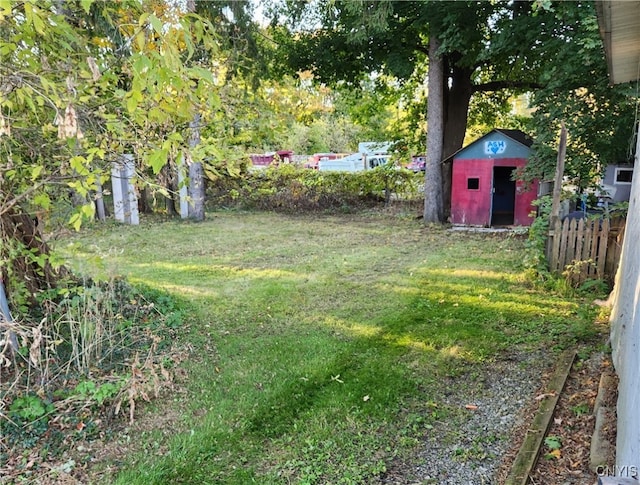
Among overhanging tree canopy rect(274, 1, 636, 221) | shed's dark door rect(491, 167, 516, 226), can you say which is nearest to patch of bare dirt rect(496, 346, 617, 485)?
overhanging tree canopy rect(274, 1, 636, 221)

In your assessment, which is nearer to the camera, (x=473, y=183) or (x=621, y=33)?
(x=621, y=33)

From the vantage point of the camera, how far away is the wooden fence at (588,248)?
588 centimetres

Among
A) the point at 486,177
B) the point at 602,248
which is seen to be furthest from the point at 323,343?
the point at 486,177

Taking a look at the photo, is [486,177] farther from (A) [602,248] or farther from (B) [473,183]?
(A) [602,248]

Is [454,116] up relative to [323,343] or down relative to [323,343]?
up

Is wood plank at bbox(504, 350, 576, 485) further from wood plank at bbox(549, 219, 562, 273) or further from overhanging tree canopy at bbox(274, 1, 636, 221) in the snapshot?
overhanging tree canopy at bbox(274, 1, 636, 221)

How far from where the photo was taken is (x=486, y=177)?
37.4 feet

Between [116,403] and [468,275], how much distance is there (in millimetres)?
5318

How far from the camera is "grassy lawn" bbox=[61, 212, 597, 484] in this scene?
2.86 metres

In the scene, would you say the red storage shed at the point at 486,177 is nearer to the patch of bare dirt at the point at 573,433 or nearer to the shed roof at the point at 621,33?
the shed roof at the point at 621,33

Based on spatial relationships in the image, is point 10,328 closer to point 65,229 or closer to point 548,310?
point 65,229

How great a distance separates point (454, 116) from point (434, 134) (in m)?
1.81

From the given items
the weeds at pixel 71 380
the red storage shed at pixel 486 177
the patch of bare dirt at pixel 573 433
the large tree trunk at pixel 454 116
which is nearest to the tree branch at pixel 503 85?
the large tree trunk at pixel 454 116

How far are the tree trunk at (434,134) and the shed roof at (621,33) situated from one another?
24.0 ft
